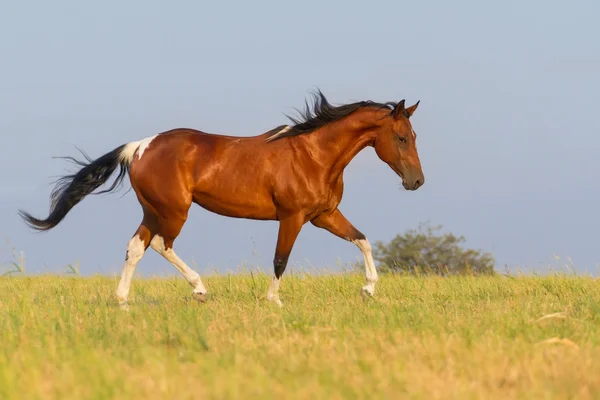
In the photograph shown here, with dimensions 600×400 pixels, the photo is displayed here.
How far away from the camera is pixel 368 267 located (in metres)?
9.79

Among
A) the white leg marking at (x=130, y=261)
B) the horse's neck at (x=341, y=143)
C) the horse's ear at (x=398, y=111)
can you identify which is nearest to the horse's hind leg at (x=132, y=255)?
the white leg marking at (x=130, y=261)

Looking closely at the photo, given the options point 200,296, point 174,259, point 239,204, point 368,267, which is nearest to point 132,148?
point 174,259

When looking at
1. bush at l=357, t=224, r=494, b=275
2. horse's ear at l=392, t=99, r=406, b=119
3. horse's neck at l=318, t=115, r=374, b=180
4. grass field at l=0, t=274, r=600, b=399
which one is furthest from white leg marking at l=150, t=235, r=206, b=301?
bush at l=357, t=224, r=494, b=275

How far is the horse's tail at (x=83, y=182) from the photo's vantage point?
10.1m

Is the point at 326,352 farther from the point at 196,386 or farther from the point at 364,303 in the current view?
the point at 364,303

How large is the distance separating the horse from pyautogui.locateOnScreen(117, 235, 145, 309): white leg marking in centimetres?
1

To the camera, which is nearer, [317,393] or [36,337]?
[317,393]

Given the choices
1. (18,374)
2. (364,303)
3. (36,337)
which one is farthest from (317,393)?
(364,303)

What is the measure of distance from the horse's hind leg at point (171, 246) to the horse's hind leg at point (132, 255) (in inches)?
5.3

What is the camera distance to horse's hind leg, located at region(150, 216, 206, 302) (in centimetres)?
945

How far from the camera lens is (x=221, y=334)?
6289 mm

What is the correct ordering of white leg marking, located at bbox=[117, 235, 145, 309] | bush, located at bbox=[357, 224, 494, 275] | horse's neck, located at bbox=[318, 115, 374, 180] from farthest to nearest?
bush, located at bbox=[357, 224, 494, 275], white leg marking, located at bbox=[117, 235, 145, 309], horse's neck, located at bbox=[318, 115, 374, 180]

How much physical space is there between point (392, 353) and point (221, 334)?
1.60 m

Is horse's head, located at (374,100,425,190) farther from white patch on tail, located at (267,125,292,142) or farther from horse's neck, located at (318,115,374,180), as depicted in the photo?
white patch on tail, located at (267,125,292,142)
